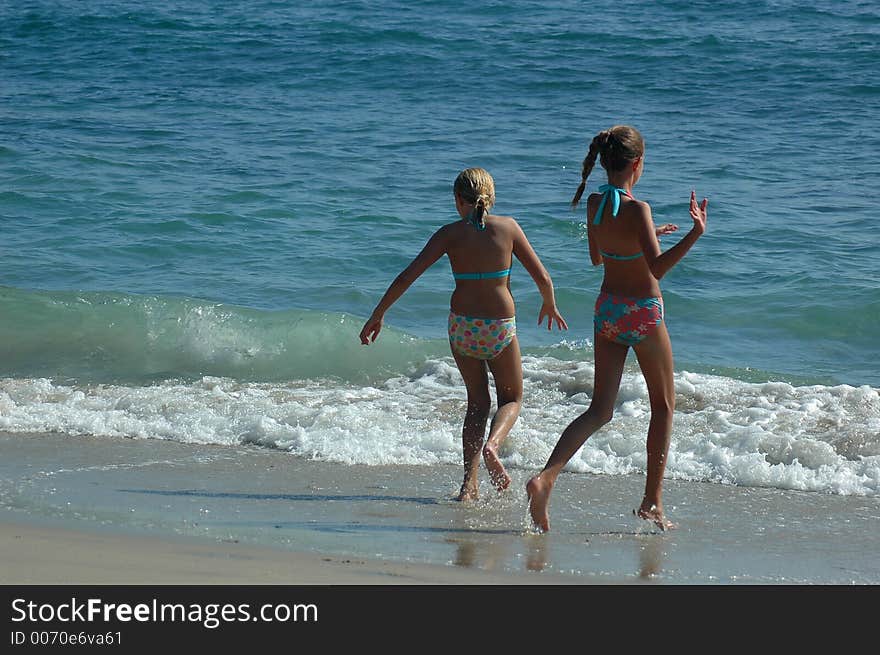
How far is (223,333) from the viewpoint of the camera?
8930 millimetres

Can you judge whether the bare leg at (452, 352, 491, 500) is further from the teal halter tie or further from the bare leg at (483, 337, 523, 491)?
the teal halter tie

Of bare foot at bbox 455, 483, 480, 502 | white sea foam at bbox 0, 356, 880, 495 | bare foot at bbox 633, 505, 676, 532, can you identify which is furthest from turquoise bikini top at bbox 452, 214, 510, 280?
white sea foam at bbox 0, 356, 880, 495

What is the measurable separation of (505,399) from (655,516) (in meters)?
0.93

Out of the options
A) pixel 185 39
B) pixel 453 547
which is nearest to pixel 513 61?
pixel 185 39

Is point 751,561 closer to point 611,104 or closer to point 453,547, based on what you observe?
point 453,547

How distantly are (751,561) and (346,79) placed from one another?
15348 mm

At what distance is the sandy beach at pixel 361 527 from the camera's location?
14.2 feet

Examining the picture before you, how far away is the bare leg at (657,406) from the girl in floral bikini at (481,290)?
0.56 meters

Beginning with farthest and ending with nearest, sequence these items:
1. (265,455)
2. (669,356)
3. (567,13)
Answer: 1. (567,13)
2. (265,455)
3. (669,356)

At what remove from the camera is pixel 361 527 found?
5117mm

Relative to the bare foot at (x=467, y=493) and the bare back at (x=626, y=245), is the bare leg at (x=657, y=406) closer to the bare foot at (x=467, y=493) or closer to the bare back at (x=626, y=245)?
the bare back at (x=626, y=245)

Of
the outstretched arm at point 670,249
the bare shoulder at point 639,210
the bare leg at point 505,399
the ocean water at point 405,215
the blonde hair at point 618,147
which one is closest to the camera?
the outstretched arm at point 670,249

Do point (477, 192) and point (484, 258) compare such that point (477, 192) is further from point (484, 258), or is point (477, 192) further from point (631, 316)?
point (631, 316)

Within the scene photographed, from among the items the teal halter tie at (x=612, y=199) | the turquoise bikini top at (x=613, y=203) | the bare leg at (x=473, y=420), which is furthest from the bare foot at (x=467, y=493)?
the teal halter tie at (x=612, y=199)
